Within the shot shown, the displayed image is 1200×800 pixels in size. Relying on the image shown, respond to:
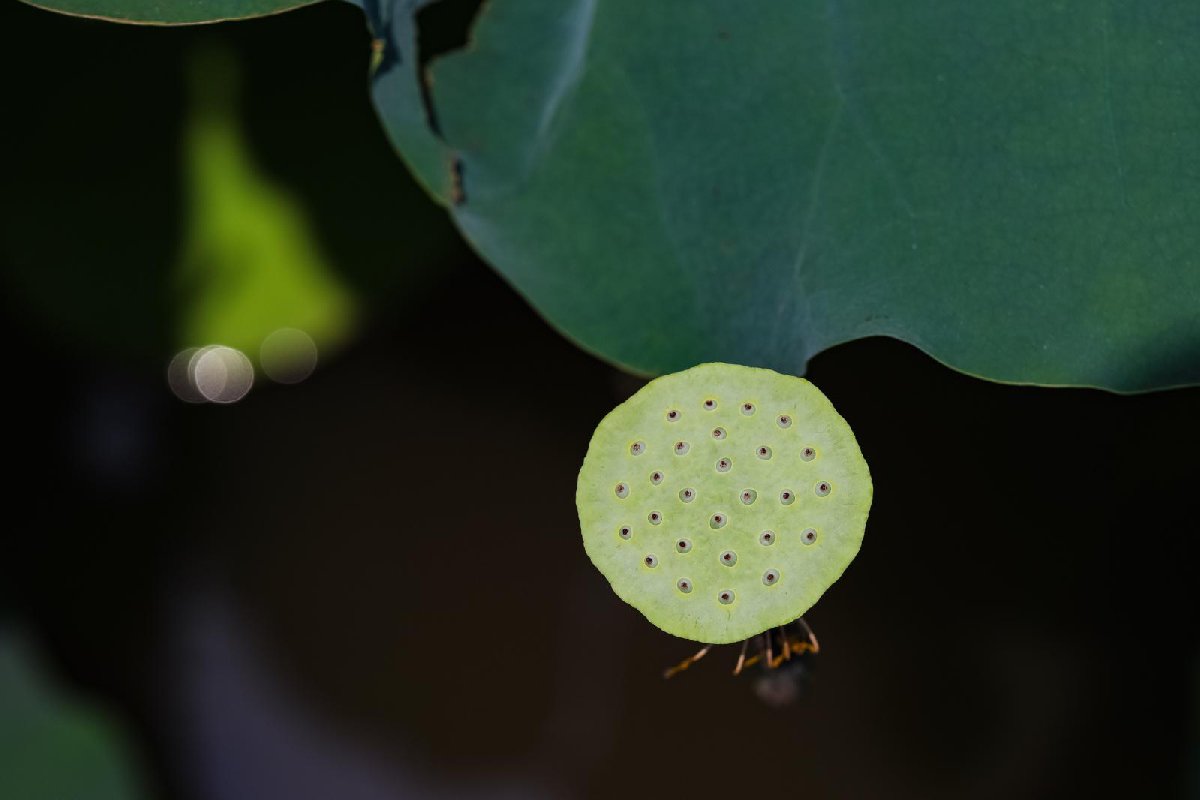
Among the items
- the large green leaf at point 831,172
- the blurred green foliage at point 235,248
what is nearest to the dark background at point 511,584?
the blurred green foliage at point 235,248

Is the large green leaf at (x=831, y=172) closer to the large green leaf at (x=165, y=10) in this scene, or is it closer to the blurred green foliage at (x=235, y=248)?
the large green leaf at (x=165, y=10)

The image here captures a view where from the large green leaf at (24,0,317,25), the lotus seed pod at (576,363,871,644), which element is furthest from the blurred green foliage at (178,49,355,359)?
the lotus seed pod at (576,363,871,644)

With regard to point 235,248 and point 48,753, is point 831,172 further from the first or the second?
point 48,753

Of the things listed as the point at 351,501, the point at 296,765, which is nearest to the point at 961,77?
the point at 351,501

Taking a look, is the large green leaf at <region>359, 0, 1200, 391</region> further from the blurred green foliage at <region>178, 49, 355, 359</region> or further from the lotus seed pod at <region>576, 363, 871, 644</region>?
the blurred green foliage at <region>178, 49, 355, 359</region>

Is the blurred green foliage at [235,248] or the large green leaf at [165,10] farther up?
the large green leaf at [165,10]

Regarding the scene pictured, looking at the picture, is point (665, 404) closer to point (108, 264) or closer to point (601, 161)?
point (601, 161)

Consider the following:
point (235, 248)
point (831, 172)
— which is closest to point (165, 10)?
Answer: point (831, 172)
